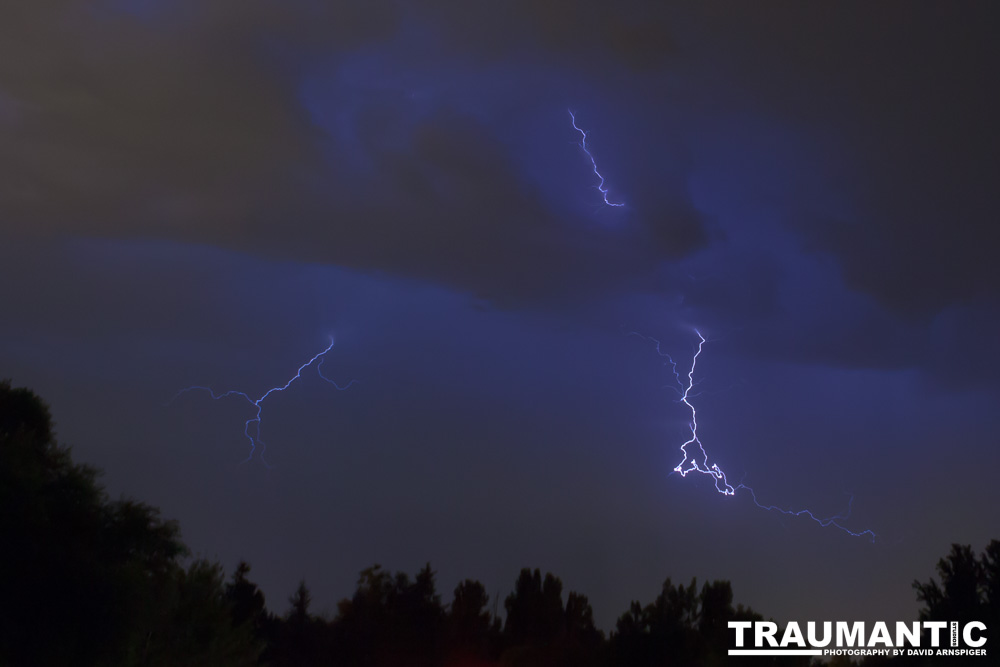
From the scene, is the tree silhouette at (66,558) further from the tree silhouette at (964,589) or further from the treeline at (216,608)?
the tree silhouette at (964,589)

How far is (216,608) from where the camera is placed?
2270 centimetres

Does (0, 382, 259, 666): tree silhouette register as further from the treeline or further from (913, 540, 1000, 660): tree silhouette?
(913, 540, 1000, 660): tree silhouette

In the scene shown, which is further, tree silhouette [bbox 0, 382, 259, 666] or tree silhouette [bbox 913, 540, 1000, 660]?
tree silhouette [bbox 913, 540, 1000, 660]

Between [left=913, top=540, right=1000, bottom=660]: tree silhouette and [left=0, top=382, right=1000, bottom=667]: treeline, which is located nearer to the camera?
[left=0, top=382, right=1000, bottom=667]: treeline

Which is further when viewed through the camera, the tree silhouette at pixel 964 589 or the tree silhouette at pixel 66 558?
the tree silhouette at pixel 964 589

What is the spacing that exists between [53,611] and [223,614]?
11718 mm

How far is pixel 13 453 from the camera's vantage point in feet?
42.9

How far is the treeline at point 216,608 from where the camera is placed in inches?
476

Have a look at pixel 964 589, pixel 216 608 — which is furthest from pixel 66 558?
pixel 964 589

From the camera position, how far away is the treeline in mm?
12102

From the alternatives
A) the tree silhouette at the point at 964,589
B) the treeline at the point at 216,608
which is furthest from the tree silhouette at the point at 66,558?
the tree silhouette at the point at 964,589

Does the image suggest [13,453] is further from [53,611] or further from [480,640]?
[480,640]

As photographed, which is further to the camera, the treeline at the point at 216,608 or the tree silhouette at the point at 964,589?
the tree silhouette at the point at 964,589

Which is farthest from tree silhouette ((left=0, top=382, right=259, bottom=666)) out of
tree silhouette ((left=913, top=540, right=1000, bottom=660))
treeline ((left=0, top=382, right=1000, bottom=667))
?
tree silhouette ((left=913, top=540, right=1000, bottom=660))
